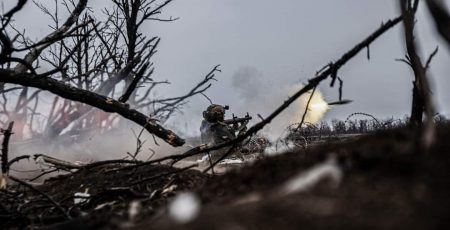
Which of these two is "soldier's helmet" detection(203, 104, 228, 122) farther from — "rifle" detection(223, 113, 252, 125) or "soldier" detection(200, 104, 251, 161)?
"rifle" detection(223, 113, 252, 125)

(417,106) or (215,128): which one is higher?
Result: (215,128)

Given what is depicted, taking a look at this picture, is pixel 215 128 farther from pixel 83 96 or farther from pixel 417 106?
pixel 417 106

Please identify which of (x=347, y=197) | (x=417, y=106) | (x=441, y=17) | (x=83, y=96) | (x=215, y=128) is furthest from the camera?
(x=215, y=128)

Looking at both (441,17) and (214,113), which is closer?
(441,17)

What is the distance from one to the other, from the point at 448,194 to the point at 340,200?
347 mm

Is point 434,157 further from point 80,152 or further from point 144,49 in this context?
point 80,152

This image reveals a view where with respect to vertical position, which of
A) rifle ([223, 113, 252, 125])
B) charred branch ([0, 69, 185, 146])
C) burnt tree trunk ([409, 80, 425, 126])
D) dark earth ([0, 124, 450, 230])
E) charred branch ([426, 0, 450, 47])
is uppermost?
rifle ([223, 113, 252, 125])

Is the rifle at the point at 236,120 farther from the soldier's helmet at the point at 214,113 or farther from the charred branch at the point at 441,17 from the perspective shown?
the charred branch at the point at 441,17

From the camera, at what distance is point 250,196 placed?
210cm

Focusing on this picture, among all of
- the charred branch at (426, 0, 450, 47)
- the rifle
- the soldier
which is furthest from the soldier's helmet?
the charred branch at (426, 0, 450, 47)

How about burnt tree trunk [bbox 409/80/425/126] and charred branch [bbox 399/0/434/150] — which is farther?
burnt tree trunk [bbox 409/80/425/126]

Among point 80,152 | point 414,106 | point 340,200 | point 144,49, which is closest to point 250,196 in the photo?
point 340,200

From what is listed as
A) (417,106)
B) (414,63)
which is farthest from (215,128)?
(414,63)

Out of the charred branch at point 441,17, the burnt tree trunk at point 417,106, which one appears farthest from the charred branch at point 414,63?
the charred branch at point 441,17
